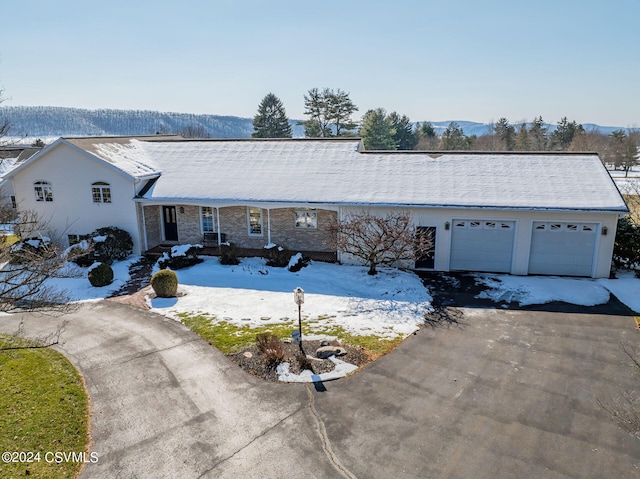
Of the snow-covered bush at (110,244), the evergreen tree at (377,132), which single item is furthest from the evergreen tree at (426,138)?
the snow-covered bush at (110,244)

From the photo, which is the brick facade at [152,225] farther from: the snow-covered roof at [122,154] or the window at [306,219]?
the window at [306,219]

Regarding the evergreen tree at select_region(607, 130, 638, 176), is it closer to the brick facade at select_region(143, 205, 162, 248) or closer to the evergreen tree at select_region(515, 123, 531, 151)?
the evergreen tree at select_region(515, 123, 531, 151)

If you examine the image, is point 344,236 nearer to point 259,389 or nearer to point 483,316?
point 483,316

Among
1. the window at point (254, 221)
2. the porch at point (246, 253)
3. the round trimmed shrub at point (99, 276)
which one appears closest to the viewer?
the round trimmed shrub at point (99, 276)

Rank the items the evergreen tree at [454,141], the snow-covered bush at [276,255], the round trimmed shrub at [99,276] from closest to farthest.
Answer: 1. the round trimmed shrub at [99,276]
2. the snow-covered bush at [276,255]
3. the evergreen tree at [454,141]

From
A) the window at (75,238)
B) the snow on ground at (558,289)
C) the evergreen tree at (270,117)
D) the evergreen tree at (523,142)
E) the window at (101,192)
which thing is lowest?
the snow on ground at (558,289)

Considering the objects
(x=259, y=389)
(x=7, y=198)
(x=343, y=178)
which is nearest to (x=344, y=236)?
(x=343, y=178)

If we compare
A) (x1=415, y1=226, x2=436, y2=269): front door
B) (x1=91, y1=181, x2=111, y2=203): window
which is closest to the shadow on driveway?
(x1=415, y1=226, x2=436, y2=269): front door
